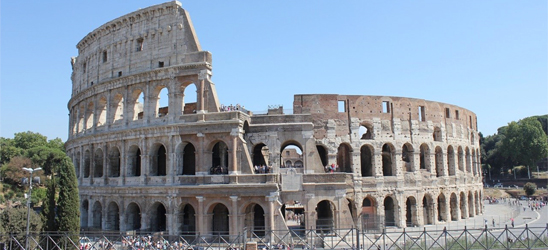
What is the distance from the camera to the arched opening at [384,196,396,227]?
30.6 meters

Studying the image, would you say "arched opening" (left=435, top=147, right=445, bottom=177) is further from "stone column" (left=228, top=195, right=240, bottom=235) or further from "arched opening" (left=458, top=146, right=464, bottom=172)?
"stone column" (left=228, top=195, right=240, bottom=235)

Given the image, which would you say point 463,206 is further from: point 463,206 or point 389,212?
point 389,212

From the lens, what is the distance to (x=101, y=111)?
3102cm

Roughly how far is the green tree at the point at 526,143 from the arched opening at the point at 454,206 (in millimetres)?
38807

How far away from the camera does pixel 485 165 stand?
7725cm

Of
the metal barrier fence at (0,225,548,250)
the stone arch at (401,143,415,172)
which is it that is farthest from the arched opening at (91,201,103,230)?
the stone arch at (401,143,415,172)

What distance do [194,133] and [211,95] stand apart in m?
2.61

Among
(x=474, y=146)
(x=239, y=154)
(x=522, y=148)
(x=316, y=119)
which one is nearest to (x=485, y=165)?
(x=522, y=148)

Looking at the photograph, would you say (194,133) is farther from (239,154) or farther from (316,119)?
(316,119)

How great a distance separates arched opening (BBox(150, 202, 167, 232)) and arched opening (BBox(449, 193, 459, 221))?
77.0 feet

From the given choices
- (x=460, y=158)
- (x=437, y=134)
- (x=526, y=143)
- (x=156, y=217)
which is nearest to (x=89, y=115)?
(x=156, y=217)

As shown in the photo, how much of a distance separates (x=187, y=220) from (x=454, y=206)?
22.2m

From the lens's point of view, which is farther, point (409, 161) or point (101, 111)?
point (409, 161)

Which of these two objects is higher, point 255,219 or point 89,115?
point 89,115
